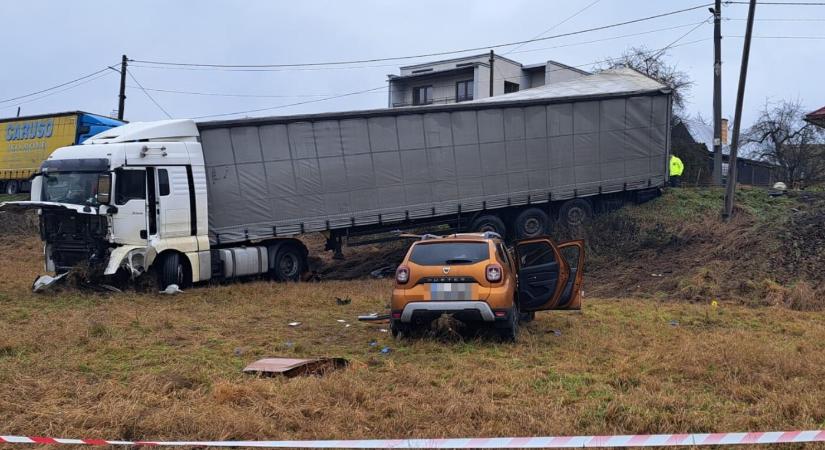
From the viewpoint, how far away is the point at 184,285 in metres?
14.2

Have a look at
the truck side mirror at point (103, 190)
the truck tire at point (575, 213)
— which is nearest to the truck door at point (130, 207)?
the truck side mirror at point (103, 190)

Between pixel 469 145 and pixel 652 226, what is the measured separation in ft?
17.8

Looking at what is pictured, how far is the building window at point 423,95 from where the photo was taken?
4855cm

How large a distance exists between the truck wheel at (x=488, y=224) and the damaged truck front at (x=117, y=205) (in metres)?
7.25

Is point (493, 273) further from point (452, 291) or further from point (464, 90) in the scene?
point (464, 90)

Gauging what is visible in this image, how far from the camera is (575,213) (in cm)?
1898

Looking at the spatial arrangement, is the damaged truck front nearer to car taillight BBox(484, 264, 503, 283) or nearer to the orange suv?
the orange suv

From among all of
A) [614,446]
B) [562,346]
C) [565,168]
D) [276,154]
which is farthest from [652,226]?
[614,446]

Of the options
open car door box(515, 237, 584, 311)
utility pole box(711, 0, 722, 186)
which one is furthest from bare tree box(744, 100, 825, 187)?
open car door box(515, 237, 584, 311)

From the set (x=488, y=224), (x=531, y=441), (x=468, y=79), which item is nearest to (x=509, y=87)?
(x=468, y=79)

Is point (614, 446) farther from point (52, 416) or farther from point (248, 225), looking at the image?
point (248, 225)

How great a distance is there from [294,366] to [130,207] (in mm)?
7959

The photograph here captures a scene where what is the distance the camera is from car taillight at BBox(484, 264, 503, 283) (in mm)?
8195

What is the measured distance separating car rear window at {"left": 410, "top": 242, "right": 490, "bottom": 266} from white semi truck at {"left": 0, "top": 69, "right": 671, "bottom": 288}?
22.4ft
